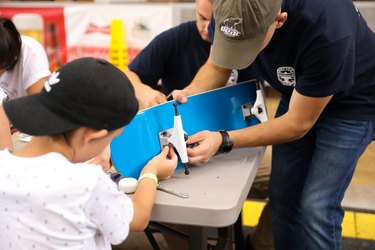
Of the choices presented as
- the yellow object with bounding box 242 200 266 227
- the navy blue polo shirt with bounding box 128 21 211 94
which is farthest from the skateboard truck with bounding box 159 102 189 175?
the yellow object with bounding box 242 200 266 227

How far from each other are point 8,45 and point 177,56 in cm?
72

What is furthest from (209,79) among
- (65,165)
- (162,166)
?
(65,165)

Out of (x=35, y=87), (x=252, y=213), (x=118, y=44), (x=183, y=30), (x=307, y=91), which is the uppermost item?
(x=307, y=91)

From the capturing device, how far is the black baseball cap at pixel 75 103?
0.89m

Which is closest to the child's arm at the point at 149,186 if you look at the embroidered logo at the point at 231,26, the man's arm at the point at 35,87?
the embroidered logo at the point at 231,26

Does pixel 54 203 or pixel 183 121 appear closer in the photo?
pixel 54 203

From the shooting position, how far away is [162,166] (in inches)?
48.4

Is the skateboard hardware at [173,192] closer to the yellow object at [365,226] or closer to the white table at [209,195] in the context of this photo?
the white table at [209,195]

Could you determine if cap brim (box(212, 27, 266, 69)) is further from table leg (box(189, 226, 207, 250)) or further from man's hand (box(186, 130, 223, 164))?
table leg (box(189, 226, 207, 250))

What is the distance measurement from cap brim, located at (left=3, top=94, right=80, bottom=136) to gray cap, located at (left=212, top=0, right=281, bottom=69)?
0.55m

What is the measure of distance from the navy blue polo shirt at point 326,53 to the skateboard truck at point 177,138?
1.20ft

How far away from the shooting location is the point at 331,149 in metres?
1.48

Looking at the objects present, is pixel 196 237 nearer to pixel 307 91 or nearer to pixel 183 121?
pixel 183 121

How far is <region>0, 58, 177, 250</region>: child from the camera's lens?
887 mm
